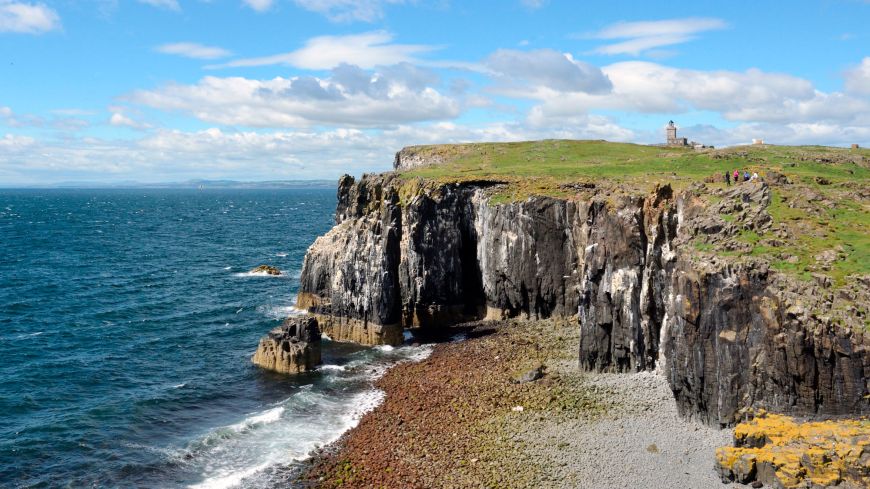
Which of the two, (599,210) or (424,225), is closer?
(599,210)

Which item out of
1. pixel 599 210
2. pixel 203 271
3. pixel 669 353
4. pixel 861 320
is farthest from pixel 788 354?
pixel 203 271

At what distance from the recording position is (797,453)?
26609 mm

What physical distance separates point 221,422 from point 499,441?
19299 millimetres

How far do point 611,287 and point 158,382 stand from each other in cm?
3573

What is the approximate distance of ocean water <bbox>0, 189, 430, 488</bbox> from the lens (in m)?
36.2

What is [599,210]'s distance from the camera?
4812 cm

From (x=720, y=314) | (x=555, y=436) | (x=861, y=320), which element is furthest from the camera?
(x=555, y=436)

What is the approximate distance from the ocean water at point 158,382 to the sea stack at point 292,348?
115 centimetres

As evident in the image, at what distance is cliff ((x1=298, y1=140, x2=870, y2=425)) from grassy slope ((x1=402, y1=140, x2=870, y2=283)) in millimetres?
1086

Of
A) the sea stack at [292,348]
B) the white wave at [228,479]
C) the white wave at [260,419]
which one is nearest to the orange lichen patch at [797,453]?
the white wave at [228,479]

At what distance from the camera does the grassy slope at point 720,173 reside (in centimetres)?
3356

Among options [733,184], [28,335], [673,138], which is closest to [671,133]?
[673,138]

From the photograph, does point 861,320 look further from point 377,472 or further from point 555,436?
point 377,472

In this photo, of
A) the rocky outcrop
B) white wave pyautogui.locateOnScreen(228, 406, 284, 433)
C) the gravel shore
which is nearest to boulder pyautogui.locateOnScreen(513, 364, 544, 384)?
the gravel shore
